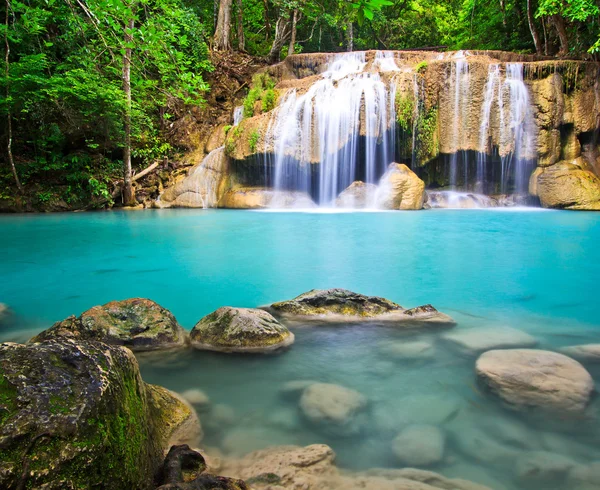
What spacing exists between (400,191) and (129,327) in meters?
11.6

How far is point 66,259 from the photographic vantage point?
21.9 feet

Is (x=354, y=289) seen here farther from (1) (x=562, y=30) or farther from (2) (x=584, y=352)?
(1) (x=562, y=30)

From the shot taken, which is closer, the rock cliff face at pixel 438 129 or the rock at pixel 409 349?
the rock at pixel 409 349

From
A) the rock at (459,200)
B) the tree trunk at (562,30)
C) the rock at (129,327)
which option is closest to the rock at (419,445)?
the rock at (129,327)

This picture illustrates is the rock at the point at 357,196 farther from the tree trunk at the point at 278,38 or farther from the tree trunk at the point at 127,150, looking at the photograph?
the tree trunk at the point at 278,38

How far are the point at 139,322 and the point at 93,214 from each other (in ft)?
37.5

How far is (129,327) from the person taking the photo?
10.2 feet

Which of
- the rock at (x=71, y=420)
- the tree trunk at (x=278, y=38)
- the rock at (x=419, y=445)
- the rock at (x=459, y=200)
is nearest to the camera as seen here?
the rock at (x=71, y=420)

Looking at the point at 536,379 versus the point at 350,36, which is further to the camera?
the point at 350,36

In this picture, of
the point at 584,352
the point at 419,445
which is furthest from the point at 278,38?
the point at 419,445

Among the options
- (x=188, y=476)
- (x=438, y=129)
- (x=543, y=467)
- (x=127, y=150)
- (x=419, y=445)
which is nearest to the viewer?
(x=188, y=476)

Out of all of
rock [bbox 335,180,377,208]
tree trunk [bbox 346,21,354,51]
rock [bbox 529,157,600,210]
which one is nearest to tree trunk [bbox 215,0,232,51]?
tree trunk [bbox 346,21,354,51]

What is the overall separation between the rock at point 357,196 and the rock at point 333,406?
11878mm

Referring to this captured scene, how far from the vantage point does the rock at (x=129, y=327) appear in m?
2.97
